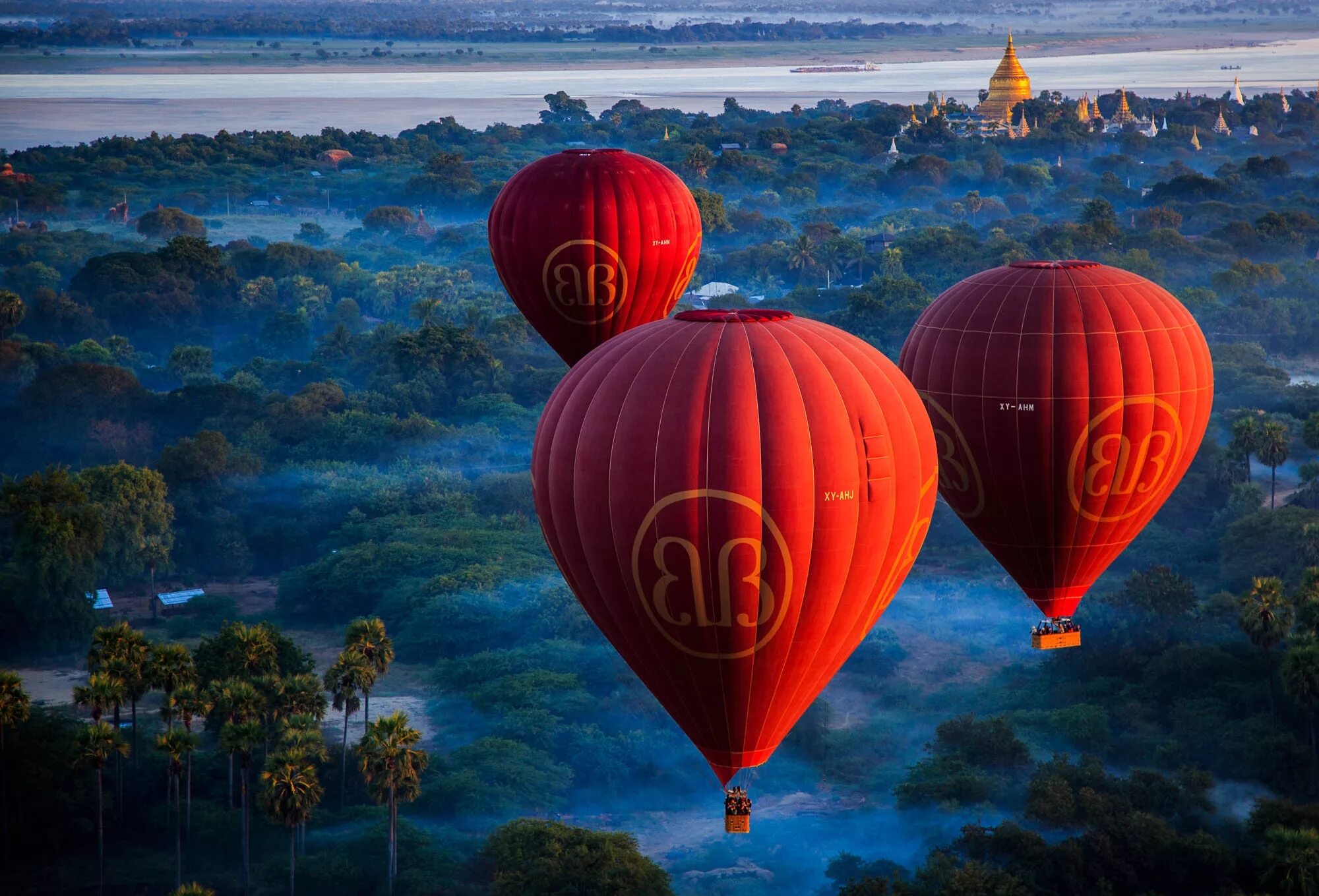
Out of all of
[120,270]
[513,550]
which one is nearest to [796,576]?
[513,550]

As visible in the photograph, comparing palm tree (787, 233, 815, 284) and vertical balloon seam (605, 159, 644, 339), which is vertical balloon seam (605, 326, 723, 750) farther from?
palm tree (787, 233, 815, 284)

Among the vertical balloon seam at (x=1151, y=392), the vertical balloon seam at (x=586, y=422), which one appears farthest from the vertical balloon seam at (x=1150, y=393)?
the vertical balloon seam at (x=586, y=422)

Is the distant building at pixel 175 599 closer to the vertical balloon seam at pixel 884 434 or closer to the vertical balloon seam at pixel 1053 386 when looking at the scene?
the vertical balloon seam at pixel 1053 386

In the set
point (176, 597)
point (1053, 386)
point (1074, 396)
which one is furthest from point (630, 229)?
point (176, 597)

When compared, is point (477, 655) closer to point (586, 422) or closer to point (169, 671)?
point (169, 671)

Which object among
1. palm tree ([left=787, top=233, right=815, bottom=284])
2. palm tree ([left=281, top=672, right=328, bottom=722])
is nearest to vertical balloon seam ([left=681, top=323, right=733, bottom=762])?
palm tree ([left=281, top=672, right=328, bottom=722])
